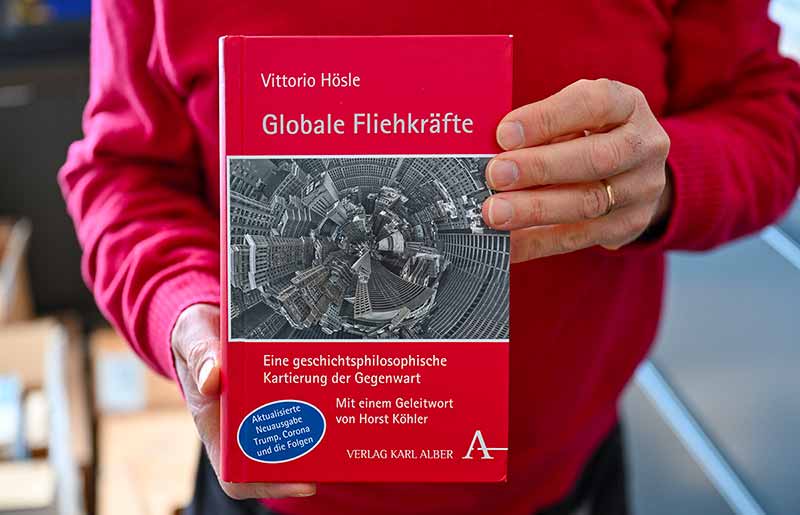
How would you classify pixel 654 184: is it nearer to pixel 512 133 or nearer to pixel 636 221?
pixel 636 221

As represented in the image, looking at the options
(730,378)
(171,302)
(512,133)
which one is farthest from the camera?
(730,378)

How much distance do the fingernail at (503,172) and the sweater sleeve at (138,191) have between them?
0.27 metres

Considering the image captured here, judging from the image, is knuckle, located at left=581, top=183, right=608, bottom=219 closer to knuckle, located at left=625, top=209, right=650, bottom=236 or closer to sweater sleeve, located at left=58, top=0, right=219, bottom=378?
knuckle, located at left=625, top=209, right=650, bottom=236

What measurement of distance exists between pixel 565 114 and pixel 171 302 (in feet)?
1.13

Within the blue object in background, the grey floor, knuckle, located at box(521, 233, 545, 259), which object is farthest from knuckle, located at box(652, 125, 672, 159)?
the blue object in background

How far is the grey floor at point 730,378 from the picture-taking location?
3.32 ft

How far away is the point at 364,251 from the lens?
2.08 ft

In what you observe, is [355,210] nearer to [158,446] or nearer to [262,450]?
[262,450]

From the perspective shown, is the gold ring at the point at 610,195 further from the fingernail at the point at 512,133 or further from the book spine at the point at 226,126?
the book spine at the point at 226,126

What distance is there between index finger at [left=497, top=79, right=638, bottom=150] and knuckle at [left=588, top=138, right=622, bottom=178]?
2 centimetres

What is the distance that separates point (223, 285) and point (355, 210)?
104 millimetres

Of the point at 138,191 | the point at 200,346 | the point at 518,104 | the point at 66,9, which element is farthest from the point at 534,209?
the point at 66,9

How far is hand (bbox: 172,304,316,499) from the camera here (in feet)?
2.17

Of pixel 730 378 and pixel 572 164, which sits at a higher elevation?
pixel 572 164
